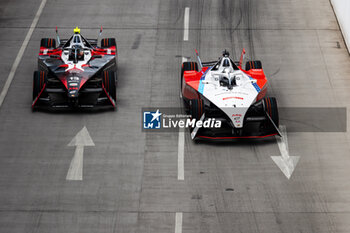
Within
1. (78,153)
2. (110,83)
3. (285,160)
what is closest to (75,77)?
(110,83)

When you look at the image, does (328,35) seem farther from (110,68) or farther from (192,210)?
(192,210)

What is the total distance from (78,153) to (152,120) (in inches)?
106

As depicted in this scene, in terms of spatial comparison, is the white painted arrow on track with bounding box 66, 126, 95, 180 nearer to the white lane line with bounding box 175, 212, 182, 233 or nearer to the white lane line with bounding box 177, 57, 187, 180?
the white lane line with bounding box 177, 57, 187, 180

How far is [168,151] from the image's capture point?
653 inches

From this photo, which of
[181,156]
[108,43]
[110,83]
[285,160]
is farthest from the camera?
[108,43]

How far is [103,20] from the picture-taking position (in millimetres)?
23719

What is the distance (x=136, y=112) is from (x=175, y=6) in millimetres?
7960

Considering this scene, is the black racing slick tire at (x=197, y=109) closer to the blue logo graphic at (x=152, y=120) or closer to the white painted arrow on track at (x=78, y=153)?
the blue logo graphic at (x=152, y=120)

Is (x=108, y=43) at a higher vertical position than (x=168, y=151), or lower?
higher

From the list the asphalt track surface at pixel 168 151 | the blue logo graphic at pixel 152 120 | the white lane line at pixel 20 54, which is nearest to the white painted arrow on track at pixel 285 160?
the asphalt track surface at pixel 168 151

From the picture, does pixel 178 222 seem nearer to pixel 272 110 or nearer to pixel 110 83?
pixel 272 110

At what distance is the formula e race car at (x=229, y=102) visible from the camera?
16.5 m

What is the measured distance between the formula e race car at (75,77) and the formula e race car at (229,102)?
2.61 meters

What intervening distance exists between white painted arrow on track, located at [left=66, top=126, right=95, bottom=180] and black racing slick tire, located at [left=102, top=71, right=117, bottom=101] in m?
1.50
